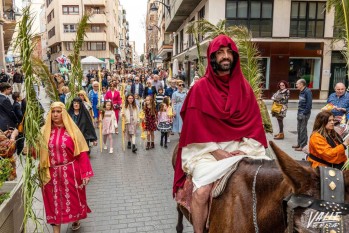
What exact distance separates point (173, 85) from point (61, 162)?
34.0ft

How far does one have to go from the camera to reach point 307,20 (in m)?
22.5

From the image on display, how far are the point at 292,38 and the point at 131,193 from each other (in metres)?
18.9

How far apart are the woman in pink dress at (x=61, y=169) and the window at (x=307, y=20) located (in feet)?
68.1

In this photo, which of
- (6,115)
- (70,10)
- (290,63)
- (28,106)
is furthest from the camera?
(70,10)

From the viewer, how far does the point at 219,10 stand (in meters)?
21.2

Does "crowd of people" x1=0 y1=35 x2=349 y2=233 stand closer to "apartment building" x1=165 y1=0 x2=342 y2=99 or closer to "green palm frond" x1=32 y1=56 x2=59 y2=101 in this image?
"green palm frond" x1=32 y1=56 x2=59 y2=101

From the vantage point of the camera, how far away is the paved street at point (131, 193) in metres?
5.52

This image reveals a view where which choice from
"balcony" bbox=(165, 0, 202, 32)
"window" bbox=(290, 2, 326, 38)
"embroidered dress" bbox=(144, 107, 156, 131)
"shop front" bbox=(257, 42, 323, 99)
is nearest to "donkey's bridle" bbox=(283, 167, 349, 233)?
"embroidered dress" bbox=(144, 107, 156, 131)

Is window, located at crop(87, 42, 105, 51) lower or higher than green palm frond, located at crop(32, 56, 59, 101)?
higher

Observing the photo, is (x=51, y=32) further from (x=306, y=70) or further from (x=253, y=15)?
(x=306, y=70)

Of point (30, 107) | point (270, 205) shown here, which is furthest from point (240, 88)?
point (30, 107)

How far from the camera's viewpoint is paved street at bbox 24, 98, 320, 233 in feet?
18.1

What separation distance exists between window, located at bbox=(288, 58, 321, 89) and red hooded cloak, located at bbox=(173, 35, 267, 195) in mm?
20962

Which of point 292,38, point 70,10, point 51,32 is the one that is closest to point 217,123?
point 292,38
